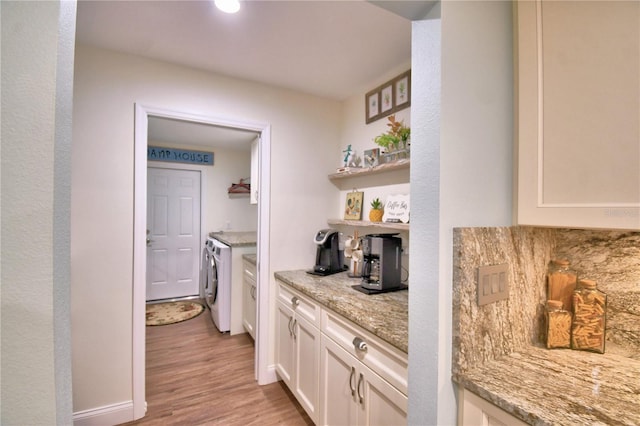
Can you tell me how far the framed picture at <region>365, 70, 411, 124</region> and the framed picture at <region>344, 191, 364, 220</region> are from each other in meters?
0.60

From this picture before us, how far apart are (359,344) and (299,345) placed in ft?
2.42

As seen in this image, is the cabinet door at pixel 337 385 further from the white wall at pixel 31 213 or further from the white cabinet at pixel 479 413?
the white wall at pixel 31 213

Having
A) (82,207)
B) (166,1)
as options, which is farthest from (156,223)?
(166,1)

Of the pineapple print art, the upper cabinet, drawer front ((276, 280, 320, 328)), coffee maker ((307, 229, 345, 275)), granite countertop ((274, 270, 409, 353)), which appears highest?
the upper cabinet

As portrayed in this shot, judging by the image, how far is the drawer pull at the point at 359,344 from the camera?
132 centimetres

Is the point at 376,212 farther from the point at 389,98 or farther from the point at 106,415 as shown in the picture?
the point at 106,415

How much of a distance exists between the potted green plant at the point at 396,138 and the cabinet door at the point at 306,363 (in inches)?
50.4

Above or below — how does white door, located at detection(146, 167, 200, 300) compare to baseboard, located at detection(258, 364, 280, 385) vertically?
above

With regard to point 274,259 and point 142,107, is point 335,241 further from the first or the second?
point 142,107

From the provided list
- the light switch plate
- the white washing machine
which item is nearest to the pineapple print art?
the light switch plate

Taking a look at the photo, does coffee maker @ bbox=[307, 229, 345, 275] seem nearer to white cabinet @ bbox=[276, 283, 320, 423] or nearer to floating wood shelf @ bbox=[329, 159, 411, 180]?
white cabinet @ bbox=[276, 283, 320, 423]

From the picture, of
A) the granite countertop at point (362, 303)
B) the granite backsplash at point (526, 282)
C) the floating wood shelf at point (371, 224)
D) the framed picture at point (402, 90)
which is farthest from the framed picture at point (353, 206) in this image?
the granite backsplash at point (526, 282)

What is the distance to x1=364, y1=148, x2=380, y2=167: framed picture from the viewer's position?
7.09ft

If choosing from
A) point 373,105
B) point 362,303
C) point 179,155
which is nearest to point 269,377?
point 362,303
